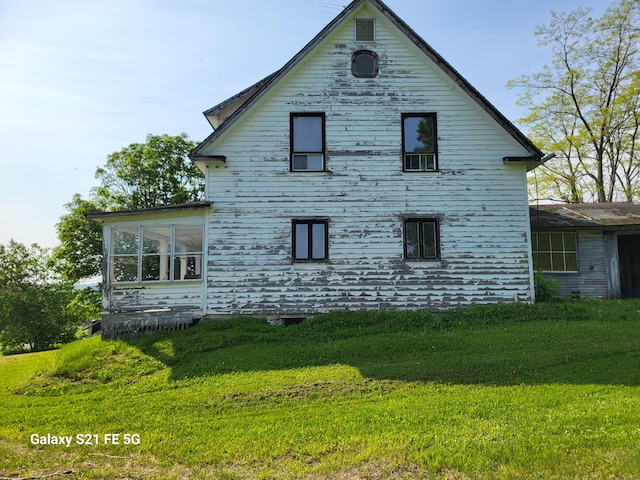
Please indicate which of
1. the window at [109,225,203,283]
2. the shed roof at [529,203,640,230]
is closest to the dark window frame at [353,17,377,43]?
the window at [109,225,203,283]

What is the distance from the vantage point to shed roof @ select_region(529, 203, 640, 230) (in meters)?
16.7

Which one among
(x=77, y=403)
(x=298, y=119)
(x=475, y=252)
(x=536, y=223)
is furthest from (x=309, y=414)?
(x=536, y=223)

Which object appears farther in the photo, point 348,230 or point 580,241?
point 580,241

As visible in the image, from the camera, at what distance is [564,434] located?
212 inches

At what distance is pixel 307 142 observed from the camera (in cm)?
1445

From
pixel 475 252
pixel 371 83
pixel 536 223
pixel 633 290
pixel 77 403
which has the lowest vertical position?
pixel 77 403

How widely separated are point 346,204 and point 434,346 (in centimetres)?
550

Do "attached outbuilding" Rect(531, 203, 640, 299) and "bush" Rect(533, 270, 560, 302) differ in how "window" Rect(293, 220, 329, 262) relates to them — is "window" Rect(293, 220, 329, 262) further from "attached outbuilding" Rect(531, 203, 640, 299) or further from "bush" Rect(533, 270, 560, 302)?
"attached outbuilding" Rect(531, 203, 640, 299)

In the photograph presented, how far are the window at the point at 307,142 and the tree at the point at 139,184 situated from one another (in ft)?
66.6

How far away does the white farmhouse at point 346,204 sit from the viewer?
45.3 ft

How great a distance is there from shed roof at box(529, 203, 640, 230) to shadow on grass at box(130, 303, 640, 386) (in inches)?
145

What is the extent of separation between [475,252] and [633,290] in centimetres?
897

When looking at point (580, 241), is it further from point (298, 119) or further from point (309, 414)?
point (309, 414)

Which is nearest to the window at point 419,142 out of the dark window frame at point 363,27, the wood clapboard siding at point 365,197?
the wood clapboard siding at point 365,197
